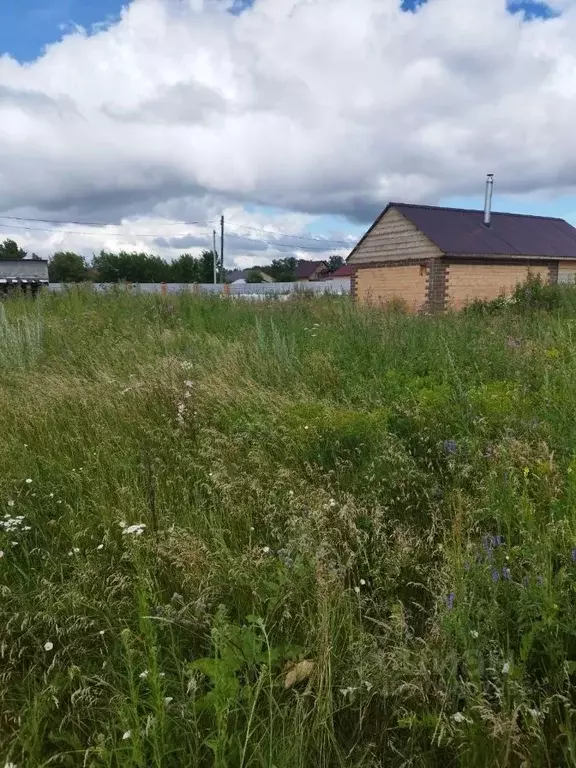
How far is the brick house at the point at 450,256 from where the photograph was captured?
16906 millimetres

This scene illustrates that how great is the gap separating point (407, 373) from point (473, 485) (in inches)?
70.0

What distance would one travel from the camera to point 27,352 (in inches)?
225

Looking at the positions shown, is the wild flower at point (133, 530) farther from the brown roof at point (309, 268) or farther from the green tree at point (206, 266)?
the brown roof at point (309, 268)

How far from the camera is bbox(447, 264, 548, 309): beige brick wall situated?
17000 mm

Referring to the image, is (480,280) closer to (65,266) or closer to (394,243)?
(394,243)

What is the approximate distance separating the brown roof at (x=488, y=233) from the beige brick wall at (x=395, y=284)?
4.60 ft

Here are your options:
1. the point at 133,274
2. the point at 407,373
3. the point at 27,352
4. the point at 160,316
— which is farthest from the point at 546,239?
the point at 133,274

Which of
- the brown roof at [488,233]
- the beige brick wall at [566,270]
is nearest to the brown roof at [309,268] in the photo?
the brown roof at [488,233]

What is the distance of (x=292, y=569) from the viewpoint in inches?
79.6

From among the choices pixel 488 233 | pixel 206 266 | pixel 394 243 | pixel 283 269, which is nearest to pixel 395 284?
pixel 394 243

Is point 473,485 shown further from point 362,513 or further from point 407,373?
point 407,373

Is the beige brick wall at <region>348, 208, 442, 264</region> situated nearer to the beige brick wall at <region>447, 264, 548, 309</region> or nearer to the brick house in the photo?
the brick house

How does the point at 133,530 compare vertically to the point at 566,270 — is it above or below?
below

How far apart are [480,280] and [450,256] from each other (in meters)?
1.90
